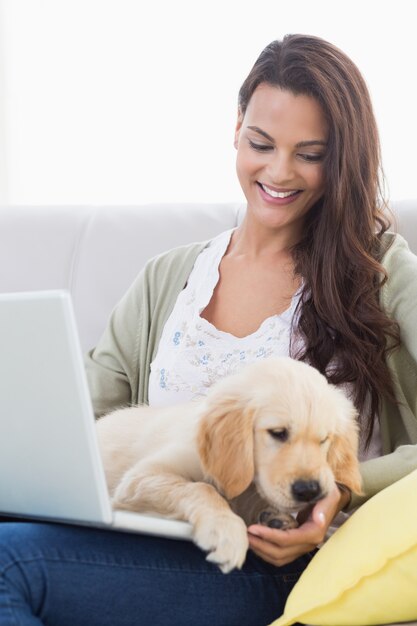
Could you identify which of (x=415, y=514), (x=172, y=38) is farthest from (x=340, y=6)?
(x=415, y=514)

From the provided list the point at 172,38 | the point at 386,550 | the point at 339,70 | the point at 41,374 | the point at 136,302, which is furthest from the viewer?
the point at 172,38

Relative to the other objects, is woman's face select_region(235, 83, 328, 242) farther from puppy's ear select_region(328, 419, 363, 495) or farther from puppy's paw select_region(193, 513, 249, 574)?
puppy's paw select_region(193, 513, 249, 574)

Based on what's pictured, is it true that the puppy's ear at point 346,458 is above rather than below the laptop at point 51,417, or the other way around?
below

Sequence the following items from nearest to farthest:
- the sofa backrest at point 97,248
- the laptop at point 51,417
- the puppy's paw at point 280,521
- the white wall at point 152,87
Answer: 1. the laptop at point 51,417
2. the puppy's paw at point 280,521
3. the sofa backrest at point 97,248
4. the white wall at point 152,87

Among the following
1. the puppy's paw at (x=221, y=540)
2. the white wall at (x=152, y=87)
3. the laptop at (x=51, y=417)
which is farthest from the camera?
the white wall at (x=152, y=87)

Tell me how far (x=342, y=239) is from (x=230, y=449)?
30.5 inches

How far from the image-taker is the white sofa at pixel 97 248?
2.47m

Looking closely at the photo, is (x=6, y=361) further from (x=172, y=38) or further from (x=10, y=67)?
(x=10, y=67)

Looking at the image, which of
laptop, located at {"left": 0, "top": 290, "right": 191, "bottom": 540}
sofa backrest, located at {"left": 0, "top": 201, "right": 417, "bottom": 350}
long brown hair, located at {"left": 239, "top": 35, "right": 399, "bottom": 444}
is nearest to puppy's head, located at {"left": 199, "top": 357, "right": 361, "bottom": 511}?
laptop, located at {"left": 0, "top": 290, "right": 191, "bottom": 540}

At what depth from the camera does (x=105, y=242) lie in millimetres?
2496

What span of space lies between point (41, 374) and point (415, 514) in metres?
0.61

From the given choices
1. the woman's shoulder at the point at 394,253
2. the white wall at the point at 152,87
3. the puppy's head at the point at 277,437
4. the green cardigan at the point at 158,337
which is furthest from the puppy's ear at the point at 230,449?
the white wall at the point at 152,87

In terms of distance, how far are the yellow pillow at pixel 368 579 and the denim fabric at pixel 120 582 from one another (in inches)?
4.6

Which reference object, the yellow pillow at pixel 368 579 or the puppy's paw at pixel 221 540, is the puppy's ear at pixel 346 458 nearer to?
the yellow pillow at pixel 368 579
